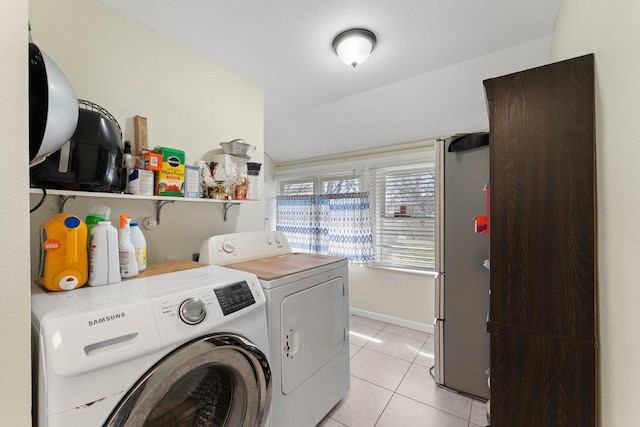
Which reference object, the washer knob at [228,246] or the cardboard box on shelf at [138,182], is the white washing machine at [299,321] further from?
the cardboard box on shelf at [138,182]

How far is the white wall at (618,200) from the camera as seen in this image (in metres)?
0.64

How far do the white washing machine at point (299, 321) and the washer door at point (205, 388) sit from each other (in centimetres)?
19

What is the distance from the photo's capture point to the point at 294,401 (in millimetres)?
1392

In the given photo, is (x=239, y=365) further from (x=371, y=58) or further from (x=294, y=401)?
(x=371, y=58)

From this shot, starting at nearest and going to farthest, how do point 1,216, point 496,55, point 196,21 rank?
point 1,216, point 196,21, point 496,55

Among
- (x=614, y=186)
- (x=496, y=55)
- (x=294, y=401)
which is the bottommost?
(x=294, y=401)

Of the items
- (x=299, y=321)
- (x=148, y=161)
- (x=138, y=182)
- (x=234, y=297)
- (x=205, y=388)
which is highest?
(x=148, y=161)

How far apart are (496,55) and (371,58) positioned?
897 millimetres

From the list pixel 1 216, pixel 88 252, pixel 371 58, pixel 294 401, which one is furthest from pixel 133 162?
pixel 371 58

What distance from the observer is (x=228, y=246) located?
5.62ft

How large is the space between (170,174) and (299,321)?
3.61 feet

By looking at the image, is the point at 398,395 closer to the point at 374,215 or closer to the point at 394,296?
the point at 394,296

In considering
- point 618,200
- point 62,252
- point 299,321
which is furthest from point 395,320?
point 62,252

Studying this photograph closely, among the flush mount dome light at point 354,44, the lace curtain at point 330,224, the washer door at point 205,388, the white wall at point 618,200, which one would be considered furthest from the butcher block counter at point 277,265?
the lace curtain at point 330,224
